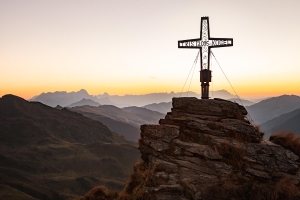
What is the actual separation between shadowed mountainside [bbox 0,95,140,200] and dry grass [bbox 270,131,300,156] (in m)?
48.4

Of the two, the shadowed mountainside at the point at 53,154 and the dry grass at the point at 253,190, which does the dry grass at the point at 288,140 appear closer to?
the dry grass at the point at 253,190

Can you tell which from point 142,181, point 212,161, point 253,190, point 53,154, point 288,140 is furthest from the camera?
point 53,154

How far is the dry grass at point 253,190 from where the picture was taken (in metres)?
10.6

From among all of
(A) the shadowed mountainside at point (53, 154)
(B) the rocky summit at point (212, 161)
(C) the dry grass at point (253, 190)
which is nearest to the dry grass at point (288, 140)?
(B) the rocky summit at point (212, 161)

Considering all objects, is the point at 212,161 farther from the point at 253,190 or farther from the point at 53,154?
the point at 53,154

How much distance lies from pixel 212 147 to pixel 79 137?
110 m

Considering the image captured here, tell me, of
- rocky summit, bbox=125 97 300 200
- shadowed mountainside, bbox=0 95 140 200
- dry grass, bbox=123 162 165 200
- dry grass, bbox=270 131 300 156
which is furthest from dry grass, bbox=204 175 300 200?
shadowed mountainside, bbox=0 95 140 200

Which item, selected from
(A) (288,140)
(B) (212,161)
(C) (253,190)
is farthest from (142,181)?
(A) (288,140)

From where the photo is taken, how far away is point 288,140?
1322 cm

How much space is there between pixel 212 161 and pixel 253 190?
221 cm

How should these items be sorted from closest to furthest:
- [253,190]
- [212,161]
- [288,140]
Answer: [253,190] → [212,161] → [288,140]

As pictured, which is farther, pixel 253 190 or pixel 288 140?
pixel 288 140

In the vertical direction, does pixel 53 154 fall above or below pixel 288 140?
below

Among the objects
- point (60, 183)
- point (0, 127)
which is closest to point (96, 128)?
point (0, 127)
